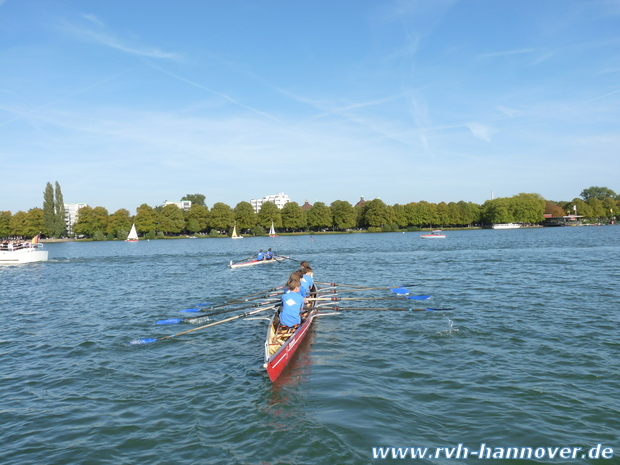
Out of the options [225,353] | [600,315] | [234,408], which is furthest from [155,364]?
[600,315]

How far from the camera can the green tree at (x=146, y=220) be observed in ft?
410

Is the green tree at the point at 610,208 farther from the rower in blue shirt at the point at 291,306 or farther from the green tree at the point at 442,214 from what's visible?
the rower in blue shirt at the point at 291,306

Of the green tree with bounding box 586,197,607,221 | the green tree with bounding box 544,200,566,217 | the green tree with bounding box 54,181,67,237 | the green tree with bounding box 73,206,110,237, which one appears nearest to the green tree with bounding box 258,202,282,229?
the green tree with bounding box 73,206,110,237

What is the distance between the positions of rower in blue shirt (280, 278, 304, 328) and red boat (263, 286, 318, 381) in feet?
0.94

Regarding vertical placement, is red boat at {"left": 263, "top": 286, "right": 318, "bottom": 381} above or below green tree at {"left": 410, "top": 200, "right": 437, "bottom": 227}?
below

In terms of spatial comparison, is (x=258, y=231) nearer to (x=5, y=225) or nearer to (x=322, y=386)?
(x=5, y=225)

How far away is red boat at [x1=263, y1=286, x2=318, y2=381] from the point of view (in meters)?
9.59

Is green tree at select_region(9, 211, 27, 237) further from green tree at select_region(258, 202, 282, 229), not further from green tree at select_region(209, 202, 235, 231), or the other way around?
green tree at select_region(258, 202, 282, 229)

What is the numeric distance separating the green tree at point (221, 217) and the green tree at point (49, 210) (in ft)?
135

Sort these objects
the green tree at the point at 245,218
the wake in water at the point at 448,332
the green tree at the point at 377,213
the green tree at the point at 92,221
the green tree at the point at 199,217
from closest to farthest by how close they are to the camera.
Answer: the wake in water at the point at 448,332 → the green tree at the point at 92,221 → the green tree at the point at 245,218 → the green tree at the point at 199,217 → the green tree at the point at 377,213

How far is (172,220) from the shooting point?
12606 centimetres

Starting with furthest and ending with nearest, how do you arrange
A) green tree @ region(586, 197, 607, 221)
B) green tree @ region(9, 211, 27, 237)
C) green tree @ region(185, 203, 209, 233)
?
green tree @ region(586, 197, 607, 221)
green tree @ region(185, 203, 209, 233)
green tree @ region(9, 211, 27, 237)

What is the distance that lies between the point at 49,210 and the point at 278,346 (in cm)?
12651

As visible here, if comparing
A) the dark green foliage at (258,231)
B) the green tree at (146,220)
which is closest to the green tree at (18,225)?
the green tree at (146,220)
